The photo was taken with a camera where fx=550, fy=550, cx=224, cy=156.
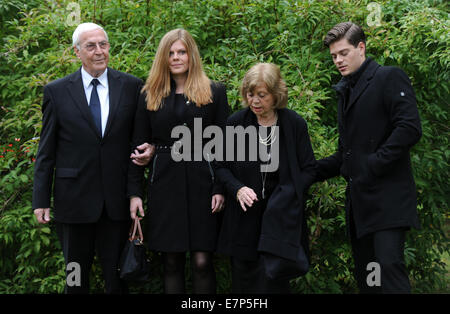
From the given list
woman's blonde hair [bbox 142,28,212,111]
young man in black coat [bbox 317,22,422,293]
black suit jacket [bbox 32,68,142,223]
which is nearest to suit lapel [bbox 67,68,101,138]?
black suit jacket [bbox 32,68,142,223]

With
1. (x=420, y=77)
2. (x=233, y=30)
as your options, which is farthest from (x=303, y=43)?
(x=420, y=77)

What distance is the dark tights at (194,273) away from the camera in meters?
3.74

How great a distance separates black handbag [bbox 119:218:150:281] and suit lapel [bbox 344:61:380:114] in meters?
1.64

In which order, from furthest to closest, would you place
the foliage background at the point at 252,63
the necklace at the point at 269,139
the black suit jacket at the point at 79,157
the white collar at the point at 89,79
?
1. the foliage background at the point at 252,63
2. the white collar at the point at 89,79
3. the black suit jacket at the point at 79,157
4. the necklace at the point at 269,139

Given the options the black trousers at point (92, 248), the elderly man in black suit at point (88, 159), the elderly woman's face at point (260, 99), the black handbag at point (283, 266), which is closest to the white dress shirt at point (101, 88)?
the elderly man in black suit at point (88, 159)

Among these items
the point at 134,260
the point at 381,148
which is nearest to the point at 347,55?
the point at 381,148

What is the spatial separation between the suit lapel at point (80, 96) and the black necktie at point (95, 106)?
37 millimetres

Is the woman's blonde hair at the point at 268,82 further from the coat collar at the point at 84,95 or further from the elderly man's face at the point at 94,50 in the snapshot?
the elderly man's face at the point at 94,50

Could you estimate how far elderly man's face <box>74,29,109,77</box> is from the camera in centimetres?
375

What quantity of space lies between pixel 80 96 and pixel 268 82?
1.29 meters

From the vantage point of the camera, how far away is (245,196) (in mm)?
3477

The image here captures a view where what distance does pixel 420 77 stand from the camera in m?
4.60

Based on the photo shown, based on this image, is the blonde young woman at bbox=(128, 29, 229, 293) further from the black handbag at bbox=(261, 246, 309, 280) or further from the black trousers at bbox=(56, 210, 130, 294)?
the black handbag at bbox=(261, 246, 309, 280)

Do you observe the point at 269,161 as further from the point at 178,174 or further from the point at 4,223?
the point at 4,223
